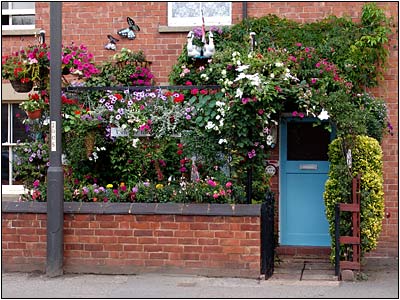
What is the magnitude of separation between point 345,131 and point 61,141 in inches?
138

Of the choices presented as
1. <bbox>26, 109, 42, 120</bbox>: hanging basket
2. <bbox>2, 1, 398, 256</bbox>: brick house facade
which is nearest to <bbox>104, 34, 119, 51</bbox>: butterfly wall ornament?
<bbox>2, 1, 398, 256</bbox>: brick house facade

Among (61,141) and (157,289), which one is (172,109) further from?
(157,289)

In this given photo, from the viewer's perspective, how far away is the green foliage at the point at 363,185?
8477 mm

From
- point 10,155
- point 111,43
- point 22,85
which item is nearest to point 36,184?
point 22,85

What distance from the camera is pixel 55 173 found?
28.3 ft

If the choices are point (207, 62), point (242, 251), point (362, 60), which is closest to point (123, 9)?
point (207, 62)

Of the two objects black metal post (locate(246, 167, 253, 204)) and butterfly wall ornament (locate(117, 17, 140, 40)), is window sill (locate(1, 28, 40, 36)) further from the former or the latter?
black metal post (locate(246, 167, 253, 204))

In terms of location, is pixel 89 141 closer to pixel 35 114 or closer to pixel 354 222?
pixel 35 114

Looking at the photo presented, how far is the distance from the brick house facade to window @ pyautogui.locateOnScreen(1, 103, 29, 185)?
0.30 m

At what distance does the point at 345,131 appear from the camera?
8344 mm

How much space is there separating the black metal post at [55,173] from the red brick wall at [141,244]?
20cm

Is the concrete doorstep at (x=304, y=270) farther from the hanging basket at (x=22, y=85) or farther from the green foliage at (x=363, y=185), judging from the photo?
the hanging basket at (x=22, y=85)

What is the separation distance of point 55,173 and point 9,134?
2.81m

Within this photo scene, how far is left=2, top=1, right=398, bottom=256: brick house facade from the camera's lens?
10.1 metres
